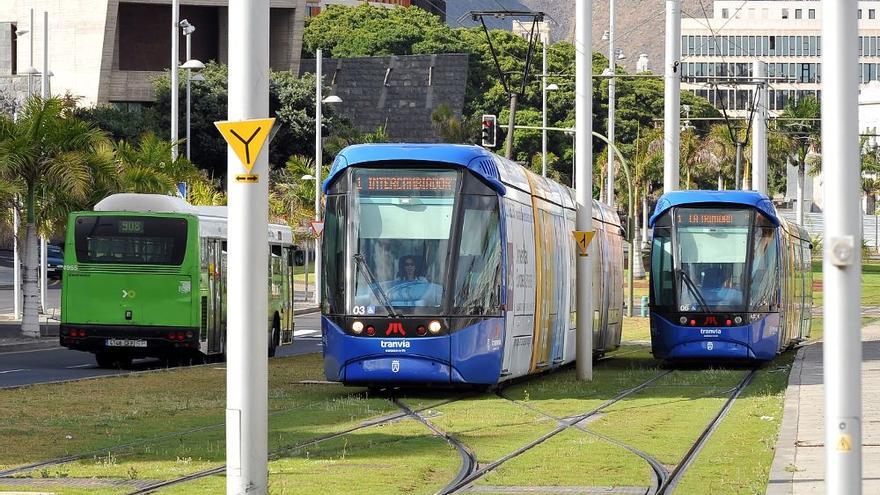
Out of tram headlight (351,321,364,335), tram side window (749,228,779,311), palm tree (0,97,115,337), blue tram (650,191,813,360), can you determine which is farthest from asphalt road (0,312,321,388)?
tram side window (749,228,779,311)

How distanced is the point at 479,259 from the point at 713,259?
9.28 metres

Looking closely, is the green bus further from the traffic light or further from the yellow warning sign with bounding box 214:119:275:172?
the yellow warning sign with bounding box 214:119:275:172

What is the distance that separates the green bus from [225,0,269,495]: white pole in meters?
19.2

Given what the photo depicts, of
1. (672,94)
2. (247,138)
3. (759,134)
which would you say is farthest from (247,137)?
(759,134)

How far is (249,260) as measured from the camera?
1216cm

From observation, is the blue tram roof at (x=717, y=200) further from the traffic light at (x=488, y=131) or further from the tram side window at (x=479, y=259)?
the traffic light at (x=488, y=131)

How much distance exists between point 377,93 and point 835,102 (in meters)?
102

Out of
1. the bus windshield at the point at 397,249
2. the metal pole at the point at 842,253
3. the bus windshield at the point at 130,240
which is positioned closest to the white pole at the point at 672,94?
the bus windshield at the point at 130,240

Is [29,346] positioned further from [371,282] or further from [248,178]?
[248,178]

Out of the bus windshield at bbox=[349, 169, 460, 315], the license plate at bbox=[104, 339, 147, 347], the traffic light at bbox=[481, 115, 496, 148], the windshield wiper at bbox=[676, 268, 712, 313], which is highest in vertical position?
the traffic light at bbox=[481, 115, 496, 148]

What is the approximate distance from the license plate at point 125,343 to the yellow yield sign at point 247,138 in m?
19.2

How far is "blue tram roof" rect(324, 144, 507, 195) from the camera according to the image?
23.0 m

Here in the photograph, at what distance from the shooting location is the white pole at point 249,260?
12039mm

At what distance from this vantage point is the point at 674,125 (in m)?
42.7
